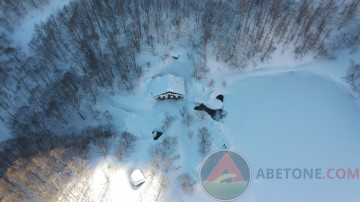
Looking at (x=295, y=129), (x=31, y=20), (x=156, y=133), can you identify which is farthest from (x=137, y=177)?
(x=31, y=20)

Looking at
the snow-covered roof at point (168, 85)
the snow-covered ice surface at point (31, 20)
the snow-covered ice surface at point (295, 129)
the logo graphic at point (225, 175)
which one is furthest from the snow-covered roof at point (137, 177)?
the snow-covered ice surface at point (31, 20)

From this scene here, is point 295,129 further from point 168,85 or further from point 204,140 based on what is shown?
point 168,85

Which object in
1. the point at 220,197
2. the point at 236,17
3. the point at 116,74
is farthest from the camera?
the point at 236,17

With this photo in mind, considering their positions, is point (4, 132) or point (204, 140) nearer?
point (204, 140)

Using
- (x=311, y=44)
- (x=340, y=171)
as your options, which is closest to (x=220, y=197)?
(x=340, y=171)

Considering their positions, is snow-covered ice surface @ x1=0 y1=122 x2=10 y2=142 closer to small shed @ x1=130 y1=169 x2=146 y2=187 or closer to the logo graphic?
small shed @ x1=130 y1=169 x2=146 y2=187

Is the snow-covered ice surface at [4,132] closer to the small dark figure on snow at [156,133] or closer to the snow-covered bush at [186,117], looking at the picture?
the small dark figure on snow at [156,133]

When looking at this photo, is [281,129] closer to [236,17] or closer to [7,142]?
[236,17]

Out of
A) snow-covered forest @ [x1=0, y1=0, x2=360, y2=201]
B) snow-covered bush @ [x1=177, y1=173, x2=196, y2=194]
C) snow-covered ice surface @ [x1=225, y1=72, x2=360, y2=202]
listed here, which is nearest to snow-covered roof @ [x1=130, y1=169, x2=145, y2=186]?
snow-covered forest @ [x1=0, y1=0, x2=360, y2=201]
